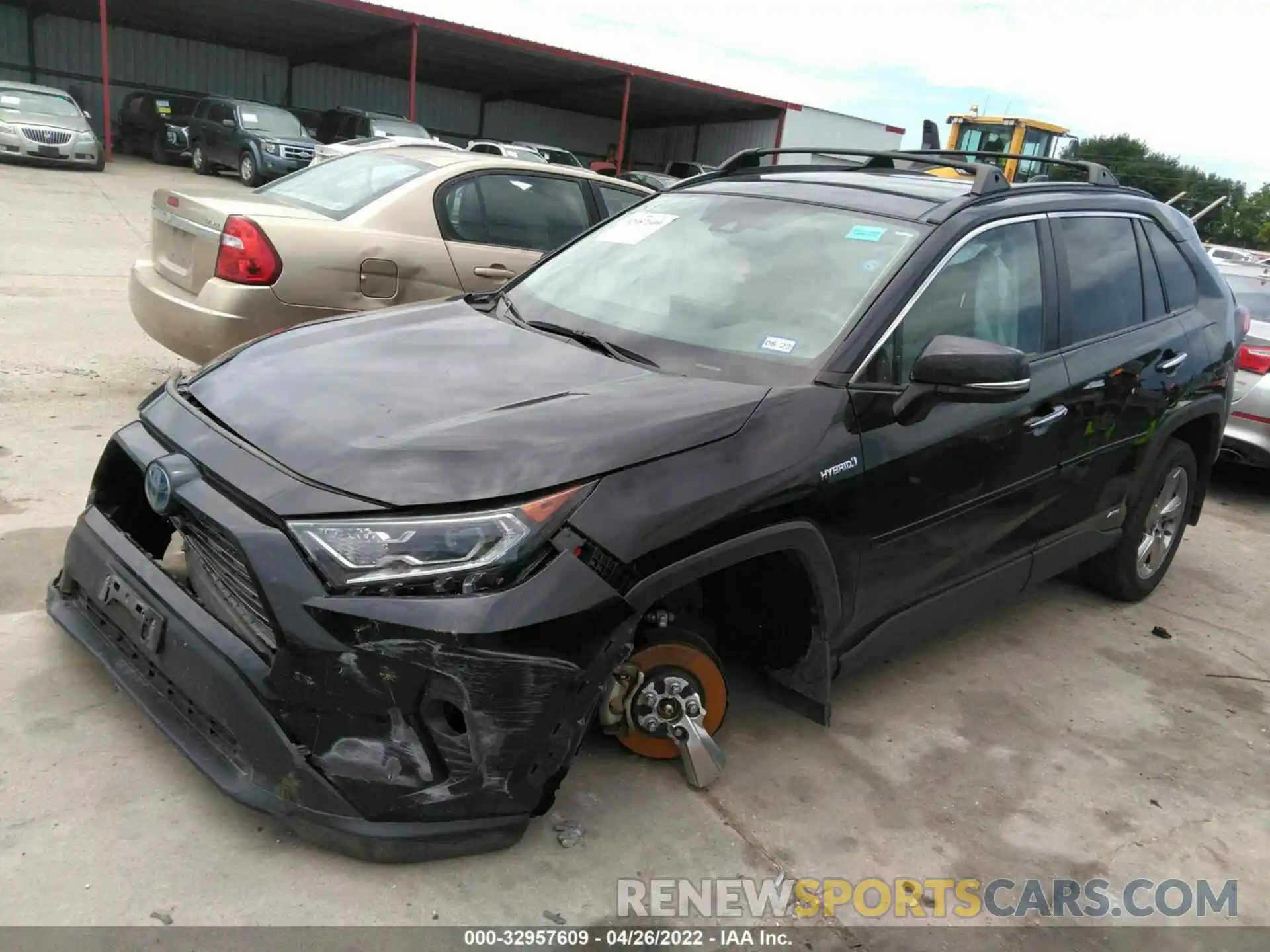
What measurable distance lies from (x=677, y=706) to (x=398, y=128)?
21799 mm

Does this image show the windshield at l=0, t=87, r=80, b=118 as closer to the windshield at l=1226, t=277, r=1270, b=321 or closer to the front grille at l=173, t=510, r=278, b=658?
the front grille at l=173, t=510, r=278, b=658

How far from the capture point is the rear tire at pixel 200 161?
22.2 meters

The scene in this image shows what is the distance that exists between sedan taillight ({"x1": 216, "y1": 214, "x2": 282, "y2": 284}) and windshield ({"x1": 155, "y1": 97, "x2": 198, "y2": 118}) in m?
20.9

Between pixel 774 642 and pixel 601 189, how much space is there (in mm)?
4248

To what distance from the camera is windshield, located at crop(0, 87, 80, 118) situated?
59.5ft

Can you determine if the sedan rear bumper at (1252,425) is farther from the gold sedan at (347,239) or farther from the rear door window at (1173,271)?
the gold sedan at (347,239)

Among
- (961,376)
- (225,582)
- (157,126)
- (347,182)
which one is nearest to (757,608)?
(961,376)

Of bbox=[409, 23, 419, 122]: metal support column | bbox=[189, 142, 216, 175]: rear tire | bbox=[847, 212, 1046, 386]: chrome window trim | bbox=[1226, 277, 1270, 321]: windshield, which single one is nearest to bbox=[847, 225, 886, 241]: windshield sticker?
bbox=[847, 212, 1046, 386]: chrome window trim

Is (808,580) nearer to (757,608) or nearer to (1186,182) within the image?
(757,608)

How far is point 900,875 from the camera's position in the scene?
8.59 ft

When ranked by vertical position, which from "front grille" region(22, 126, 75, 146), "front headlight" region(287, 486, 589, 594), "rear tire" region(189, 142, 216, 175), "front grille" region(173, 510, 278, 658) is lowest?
"rear tire" region(189, 142, 216, 175)

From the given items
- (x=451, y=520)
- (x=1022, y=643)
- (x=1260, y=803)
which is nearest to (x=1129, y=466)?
(x=1022, y=643)

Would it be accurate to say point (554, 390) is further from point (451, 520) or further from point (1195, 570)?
point (1195, 570)

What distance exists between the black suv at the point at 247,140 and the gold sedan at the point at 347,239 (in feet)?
49.2
